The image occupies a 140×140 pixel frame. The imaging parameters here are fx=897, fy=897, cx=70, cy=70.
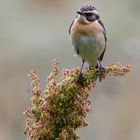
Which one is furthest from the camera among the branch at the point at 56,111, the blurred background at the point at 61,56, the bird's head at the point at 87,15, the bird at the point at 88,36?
the blurred background at the point at 61,56

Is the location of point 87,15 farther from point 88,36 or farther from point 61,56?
point 61,56

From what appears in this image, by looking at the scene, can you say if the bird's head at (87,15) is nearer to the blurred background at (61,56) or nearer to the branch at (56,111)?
the branch at (56,111)

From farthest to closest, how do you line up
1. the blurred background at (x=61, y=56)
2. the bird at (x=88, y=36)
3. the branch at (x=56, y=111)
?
the blurred background at (x=61, y=56), the bird at (x=88, y=36), the branch at (x=56, y=111)

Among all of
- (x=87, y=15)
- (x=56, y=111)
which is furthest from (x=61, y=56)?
(x=56, y=111)

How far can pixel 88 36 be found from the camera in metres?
10.9

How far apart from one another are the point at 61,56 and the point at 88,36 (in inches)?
506

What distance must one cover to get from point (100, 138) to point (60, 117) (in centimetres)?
1065

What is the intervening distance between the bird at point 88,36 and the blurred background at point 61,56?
584 cm

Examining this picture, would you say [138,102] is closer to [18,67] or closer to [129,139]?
[129,139]

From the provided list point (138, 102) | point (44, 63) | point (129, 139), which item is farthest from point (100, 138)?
point (44, 63)

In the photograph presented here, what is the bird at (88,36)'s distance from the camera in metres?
10.9

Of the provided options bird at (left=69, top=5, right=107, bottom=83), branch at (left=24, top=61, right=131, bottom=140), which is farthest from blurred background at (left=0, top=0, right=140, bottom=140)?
branch at (left=24, top=61, right=131, bottom=140)

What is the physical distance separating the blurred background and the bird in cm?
584

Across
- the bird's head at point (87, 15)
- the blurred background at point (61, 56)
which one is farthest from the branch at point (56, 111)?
the blurred background at point (61, 56)
